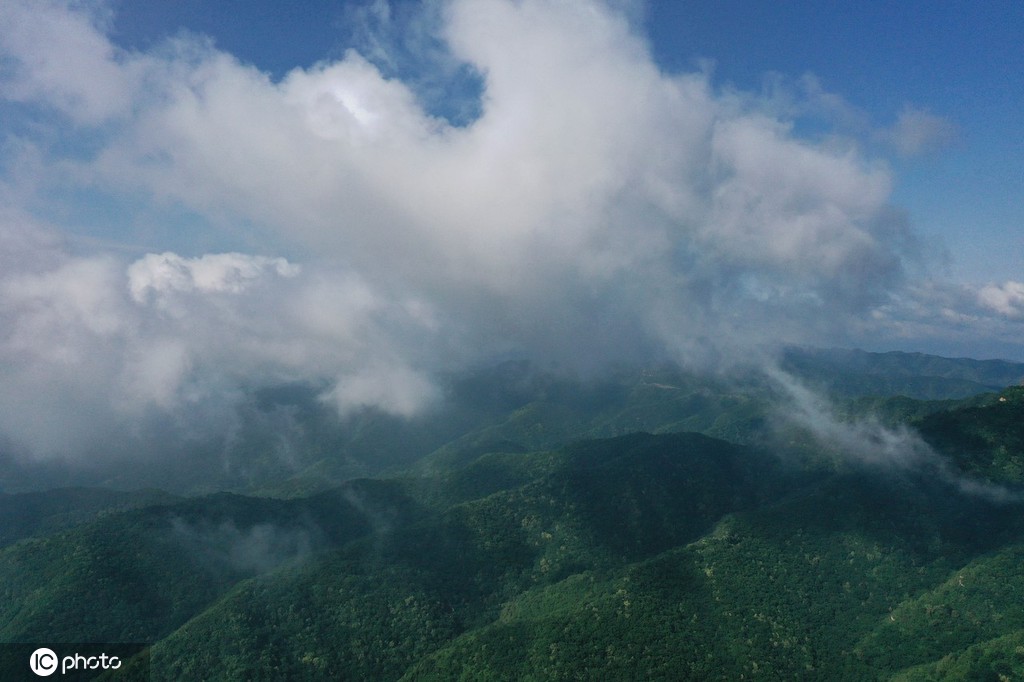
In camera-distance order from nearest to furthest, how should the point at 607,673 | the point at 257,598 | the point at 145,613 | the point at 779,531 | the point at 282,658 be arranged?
the point at 607,673 → the point at 282,658 → the point at 257,598 → the point at 145,613 → the point at 779,531

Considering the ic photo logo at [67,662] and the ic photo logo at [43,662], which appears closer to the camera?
the ic photo logo at [43,662]

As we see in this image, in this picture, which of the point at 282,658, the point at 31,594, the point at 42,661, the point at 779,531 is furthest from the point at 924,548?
the point at 31,594

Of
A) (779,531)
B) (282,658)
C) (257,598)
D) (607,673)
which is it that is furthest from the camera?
(779,531)

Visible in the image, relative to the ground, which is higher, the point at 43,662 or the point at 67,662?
the point at 43,662

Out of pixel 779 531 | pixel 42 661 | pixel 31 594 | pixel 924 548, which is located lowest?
pixel 924 548

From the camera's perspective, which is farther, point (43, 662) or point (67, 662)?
point (67, 662)

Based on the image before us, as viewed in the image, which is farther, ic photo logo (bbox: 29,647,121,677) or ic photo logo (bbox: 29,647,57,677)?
ic photo logo (bbox: 29,647,121,677)

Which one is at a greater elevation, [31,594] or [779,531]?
[31,594]

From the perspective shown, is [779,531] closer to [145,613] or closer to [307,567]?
[307,567]
